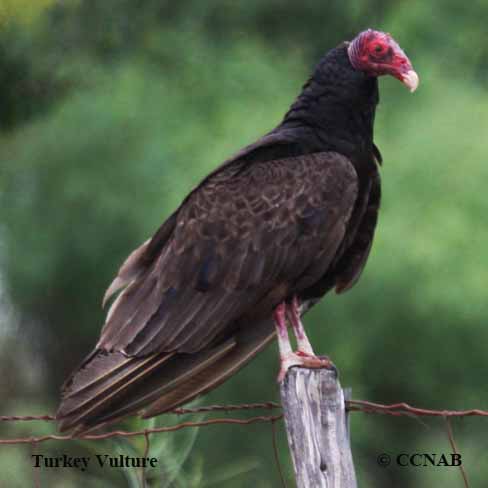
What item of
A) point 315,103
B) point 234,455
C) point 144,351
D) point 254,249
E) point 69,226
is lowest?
point 144,351

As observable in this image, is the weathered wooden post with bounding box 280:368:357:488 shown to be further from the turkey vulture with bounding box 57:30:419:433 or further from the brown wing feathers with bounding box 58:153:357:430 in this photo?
the brown wing feathers with bounding box 58:153:357:430

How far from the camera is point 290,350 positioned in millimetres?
3258

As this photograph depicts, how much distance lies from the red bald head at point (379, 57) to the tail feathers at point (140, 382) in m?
0.99

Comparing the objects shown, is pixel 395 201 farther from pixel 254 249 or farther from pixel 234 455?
pixel 254 249

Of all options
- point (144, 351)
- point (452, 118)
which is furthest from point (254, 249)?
point (452, 118)

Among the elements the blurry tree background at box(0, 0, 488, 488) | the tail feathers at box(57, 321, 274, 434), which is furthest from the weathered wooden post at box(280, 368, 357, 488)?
the blurry tree background at box(0, 0, 488, 488)

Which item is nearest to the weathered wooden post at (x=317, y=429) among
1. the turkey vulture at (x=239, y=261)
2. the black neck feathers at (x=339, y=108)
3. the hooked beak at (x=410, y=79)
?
the turkey vulture at (x=239, y=261)

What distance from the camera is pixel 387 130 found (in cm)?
943

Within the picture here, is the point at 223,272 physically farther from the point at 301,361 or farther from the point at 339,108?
the point at 339,108

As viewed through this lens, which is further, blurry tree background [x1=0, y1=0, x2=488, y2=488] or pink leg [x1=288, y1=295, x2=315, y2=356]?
blurry tree background [x1=0, y1=0, x2=488, y2=488]

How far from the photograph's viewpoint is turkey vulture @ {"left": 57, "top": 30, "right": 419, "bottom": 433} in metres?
3.17

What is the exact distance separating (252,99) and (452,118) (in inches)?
77.5

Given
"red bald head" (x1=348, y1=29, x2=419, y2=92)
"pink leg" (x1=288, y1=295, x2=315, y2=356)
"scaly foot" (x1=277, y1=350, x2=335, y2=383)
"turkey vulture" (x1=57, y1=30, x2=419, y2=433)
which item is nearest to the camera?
"scaly foot" (x1=277, y1=350, x2=335, y2=383)

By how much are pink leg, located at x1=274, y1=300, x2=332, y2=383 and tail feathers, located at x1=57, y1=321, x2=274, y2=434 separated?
0.33ft
